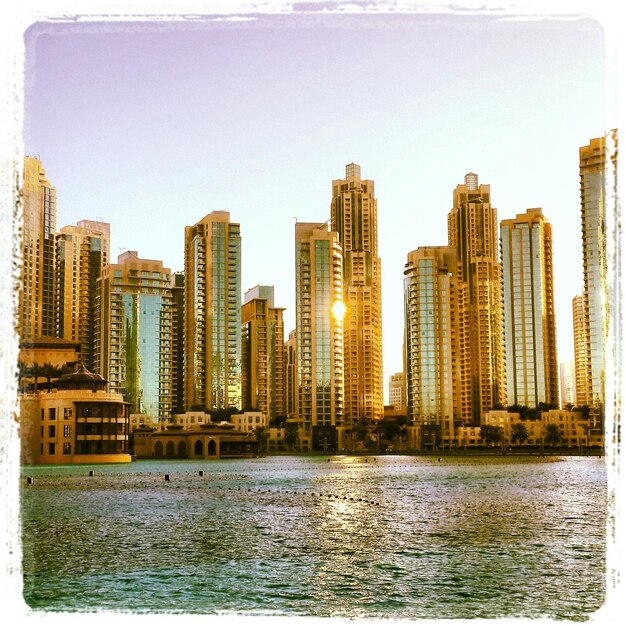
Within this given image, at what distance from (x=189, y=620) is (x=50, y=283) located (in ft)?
199

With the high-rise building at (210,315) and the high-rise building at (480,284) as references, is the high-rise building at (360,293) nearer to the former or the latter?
the high-rise building at (480,284)

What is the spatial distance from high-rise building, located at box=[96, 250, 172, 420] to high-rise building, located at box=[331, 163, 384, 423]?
3645 cm

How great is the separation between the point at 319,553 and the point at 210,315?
293 ft

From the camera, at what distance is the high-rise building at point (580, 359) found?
82.7 meters

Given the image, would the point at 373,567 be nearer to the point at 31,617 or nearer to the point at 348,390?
the point at 31,617

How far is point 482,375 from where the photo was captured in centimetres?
12988

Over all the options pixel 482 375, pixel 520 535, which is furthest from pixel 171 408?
pixel 520 535

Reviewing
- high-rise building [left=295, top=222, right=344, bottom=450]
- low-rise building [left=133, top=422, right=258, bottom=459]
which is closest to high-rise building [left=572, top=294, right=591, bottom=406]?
high-rise building [left=295, top=222, right=344, bottom=450]

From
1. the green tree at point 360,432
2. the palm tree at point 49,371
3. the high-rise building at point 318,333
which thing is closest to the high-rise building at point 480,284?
the green tree at point 360,432

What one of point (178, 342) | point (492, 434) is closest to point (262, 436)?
point (178, 342)

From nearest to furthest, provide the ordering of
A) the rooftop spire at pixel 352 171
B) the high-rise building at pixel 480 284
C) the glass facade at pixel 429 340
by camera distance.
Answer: the glass facade at pixel 429 340 → the high-rise building at pixel 480 284 → the rooftop spire at pixel 352 171

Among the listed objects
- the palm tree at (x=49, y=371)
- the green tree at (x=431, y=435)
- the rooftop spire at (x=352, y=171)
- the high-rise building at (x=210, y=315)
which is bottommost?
the green tree at (x=431, y=435)

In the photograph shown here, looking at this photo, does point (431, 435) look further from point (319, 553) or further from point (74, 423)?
point (319, 553)

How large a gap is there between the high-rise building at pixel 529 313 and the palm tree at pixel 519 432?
13600 millimetres
